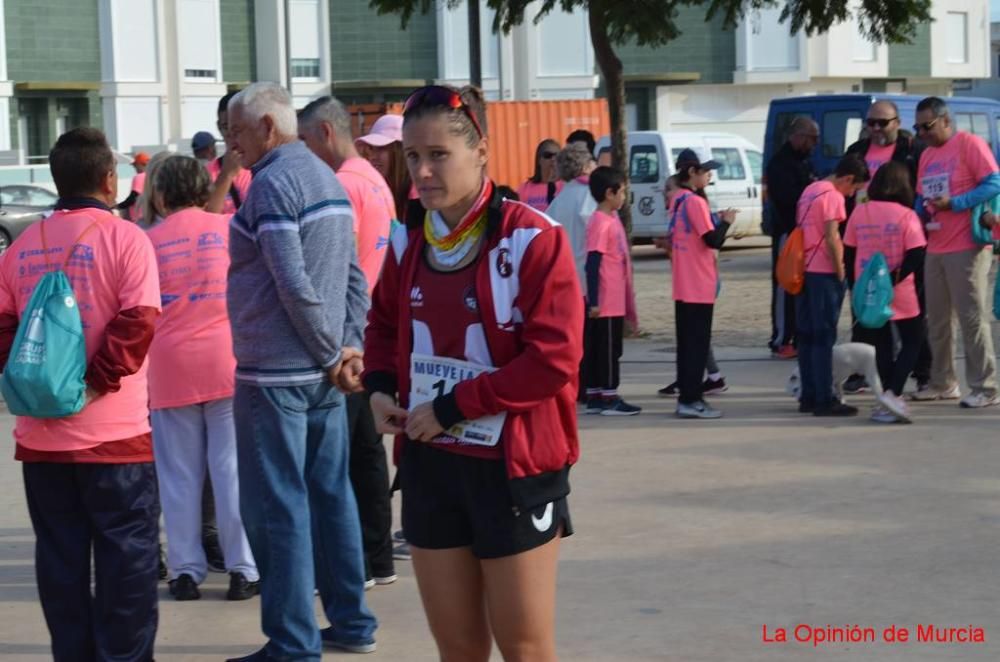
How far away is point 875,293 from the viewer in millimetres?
9570

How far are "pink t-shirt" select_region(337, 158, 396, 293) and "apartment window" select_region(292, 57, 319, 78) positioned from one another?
44.1 meters

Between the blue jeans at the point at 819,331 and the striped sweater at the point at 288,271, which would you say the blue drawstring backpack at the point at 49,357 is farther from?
the blue jeans at the point at 819,331

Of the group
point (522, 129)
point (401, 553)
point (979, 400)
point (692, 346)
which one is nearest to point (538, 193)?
point (692, 346)

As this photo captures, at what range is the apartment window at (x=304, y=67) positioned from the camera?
4932 centimetres

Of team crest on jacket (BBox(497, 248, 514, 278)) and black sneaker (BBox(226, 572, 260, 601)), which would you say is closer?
team crest on jacket (BBox(497, 248, 514, 278))

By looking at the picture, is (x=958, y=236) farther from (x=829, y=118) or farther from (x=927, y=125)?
(x=829, y=118)

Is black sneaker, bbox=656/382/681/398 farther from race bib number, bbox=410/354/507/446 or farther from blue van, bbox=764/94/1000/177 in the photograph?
blue van, bbox=764/94/1000/177

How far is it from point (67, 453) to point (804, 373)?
6165 mm

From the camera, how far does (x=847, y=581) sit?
625 centimetres

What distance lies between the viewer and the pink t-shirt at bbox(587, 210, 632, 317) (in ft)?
33.8

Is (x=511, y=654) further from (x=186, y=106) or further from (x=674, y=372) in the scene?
(x=186, y=106)

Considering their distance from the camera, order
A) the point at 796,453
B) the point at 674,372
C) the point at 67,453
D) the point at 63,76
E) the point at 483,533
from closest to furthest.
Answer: the point at 483,533, the point at 67,453, the point at 796,453, the point at 674,372, the point at 63,76

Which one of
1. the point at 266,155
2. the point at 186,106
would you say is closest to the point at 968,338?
the point at 266,155

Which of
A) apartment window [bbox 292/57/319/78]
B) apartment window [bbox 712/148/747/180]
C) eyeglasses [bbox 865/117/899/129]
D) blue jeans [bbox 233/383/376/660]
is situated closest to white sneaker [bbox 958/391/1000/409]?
eyeglasses [bbox 865/117/899/129]
